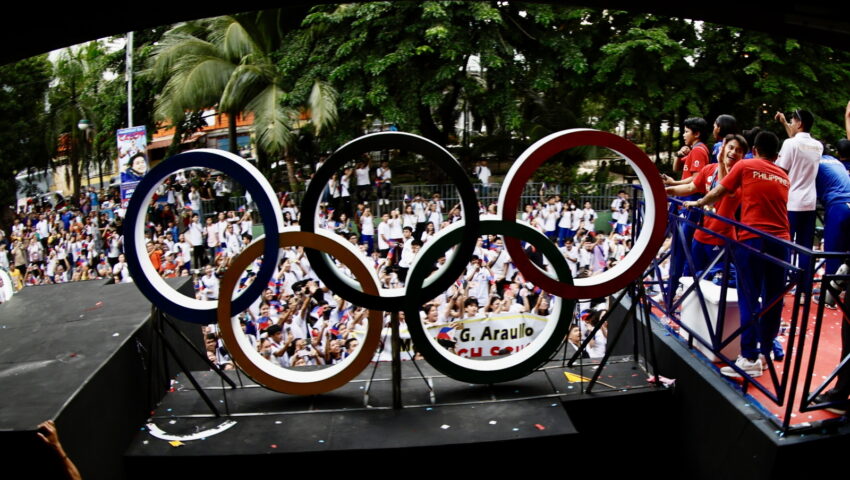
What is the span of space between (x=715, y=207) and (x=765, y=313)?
177cm

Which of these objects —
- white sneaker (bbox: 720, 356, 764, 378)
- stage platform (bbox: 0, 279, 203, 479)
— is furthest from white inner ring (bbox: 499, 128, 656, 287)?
stage platform (bbox: 0, 279, 203, 479)

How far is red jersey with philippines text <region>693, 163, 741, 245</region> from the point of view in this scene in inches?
267

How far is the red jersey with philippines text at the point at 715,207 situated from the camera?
679 cm

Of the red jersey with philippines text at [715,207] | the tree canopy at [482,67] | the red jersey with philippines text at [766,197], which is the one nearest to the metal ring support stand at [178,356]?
the red jersey with philippines text at [715,207]

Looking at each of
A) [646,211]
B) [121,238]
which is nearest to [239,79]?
[121,238]

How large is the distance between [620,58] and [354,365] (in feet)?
44.6

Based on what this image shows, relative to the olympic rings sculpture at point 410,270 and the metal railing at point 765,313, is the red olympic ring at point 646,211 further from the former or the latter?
the metal railing at point 765,313

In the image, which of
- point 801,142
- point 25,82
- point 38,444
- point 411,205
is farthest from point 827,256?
point 25,82

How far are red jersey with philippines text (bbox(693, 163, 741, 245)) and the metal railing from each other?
0.20 m

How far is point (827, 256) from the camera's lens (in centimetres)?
497

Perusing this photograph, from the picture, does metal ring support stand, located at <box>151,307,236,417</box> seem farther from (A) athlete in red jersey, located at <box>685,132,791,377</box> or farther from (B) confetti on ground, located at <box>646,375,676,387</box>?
(A) athlete in red jersey, located at <box>685,132,791,377</box>

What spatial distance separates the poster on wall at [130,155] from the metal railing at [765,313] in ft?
44.3

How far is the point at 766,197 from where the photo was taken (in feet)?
19.9

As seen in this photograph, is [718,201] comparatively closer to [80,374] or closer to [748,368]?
[748,368]
